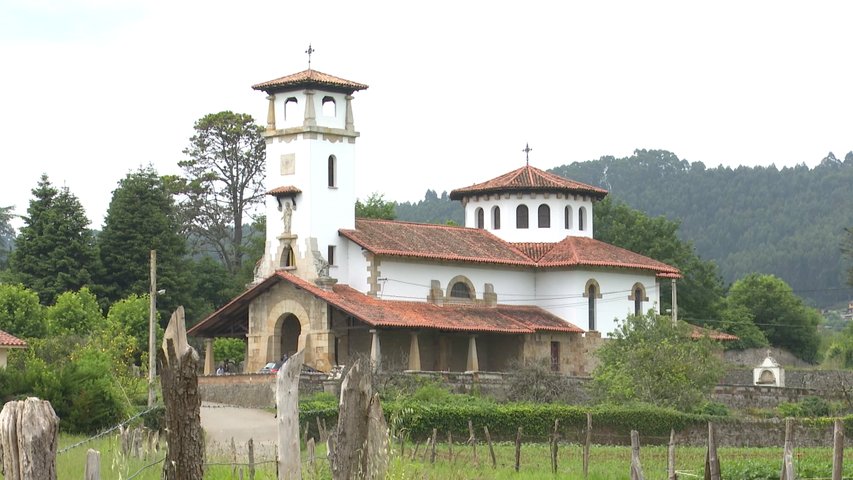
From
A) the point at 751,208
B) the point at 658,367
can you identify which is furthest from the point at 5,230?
the point at 751,208

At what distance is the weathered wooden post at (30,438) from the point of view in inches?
579

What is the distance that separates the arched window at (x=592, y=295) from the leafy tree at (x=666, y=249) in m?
17.8

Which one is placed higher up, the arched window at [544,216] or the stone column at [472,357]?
the arched window at [544,216]

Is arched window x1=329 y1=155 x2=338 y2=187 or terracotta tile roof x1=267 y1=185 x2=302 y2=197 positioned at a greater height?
arched window x1=329 y1=155 x2=338 y2=187

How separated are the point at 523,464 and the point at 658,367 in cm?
1751

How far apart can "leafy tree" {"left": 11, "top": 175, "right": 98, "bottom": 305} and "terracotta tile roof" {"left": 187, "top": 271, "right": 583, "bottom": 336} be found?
12609 millimetres

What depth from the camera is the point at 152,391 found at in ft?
147

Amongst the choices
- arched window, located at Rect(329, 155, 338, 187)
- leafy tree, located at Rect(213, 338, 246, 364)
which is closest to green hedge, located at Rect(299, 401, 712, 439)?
arched window, located at Rect(329, 155, 338, 187)

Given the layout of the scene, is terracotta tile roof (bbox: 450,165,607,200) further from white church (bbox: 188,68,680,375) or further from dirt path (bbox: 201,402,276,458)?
dirt path (bbox: 201,402,276,458)

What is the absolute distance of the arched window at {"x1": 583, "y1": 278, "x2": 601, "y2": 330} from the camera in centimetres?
6297

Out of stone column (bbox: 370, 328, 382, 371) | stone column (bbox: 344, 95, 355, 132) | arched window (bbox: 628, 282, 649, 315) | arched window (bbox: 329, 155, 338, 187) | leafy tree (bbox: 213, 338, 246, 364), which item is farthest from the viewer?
leafy tree (bbox: 213, 338, 246, 364)

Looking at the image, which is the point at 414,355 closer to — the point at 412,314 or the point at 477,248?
the point at 412,314

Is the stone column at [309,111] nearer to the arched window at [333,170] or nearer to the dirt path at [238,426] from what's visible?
the arched window at [333,170]

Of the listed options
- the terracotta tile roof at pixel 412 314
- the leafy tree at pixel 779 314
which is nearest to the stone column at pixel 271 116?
the terracotta tile roof at pixel 412 314
